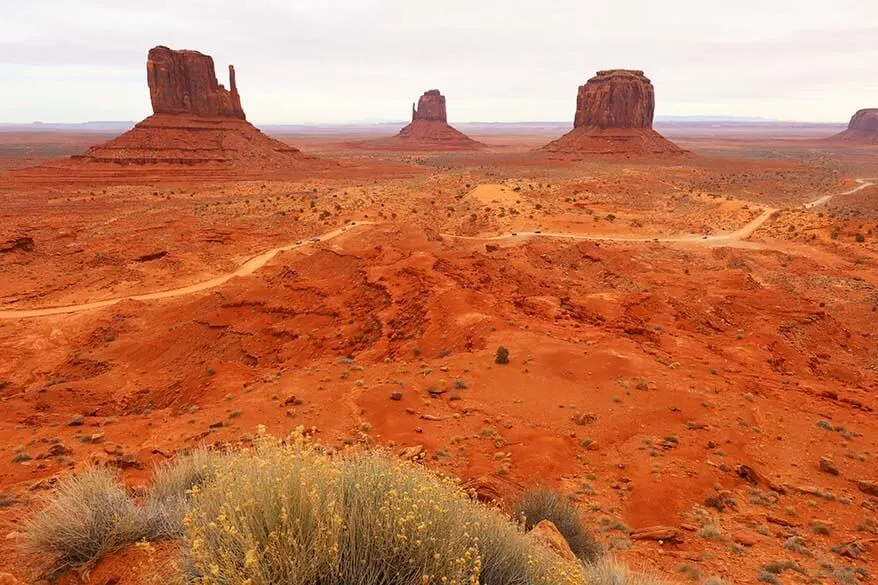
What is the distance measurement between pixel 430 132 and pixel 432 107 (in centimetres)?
974

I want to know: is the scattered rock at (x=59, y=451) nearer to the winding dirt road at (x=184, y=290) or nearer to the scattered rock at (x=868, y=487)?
the scattered rock at (x=868, y=487)

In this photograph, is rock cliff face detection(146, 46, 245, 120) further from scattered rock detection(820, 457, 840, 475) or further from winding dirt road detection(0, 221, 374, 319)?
scattered rock detection(820, 457, 840, 475)

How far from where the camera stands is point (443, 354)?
43.1 feet

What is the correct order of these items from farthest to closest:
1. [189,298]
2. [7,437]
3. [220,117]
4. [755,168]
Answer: [755,168]
[220,117]
[189,298]
[7,437]

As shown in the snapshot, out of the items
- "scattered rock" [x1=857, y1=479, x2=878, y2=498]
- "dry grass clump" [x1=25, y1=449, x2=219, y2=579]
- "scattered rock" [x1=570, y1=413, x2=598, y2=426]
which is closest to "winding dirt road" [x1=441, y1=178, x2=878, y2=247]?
"scattered rock" [x1=570, y1=413, x2=598, y2=426]

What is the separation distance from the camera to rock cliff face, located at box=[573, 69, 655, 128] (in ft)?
313

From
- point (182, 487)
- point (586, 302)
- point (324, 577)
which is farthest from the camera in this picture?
point (586, 302)

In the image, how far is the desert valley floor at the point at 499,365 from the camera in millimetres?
7477

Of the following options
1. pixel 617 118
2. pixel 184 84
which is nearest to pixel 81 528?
pixel 184 84

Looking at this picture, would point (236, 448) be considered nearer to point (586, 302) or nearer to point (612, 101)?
point (586, 302)

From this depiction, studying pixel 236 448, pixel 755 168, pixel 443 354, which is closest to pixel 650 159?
pixel 755 168

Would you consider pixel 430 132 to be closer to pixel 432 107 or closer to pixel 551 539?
pixel 432 107

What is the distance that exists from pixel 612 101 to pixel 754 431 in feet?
326

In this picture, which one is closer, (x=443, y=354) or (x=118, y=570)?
(x=118, y=570)
